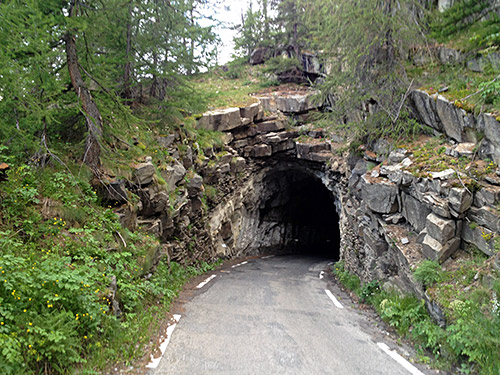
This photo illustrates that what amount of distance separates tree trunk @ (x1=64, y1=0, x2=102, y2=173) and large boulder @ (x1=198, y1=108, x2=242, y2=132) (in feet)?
31.2

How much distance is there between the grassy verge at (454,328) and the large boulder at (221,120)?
1319 cm

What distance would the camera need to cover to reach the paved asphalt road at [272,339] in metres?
4.87

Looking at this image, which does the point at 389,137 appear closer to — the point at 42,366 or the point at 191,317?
the point at 191,317

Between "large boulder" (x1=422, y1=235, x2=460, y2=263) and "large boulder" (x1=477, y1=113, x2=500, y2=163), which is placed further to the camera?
"large boulder" (x1=477, y1=113, x2=500, y2=163)

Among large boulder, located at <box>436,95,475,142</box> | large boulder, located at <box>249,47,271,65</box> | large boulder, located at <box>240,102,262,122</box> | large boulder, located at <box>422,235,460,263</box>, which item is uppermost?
large boulder, located at <box>249,47,271,65</box>

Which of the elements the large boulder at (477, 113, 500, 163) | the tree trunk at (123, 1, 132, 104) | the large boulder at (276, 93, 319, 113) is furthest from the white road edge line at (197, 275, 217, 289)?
the large boulder at (276, 93, 319, 113)

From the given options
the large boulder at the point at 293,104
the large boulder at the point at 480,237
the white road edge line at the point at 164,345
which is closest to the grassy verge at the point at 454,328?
the large boulder at the point at 480,237

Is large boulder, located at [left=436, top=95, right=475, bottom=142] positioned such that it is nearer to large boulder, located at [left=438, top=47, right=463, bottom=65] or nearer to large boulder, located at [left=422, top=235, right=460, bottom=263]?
large boulder, located at [left=438, top=47, right=463, bottom=65]

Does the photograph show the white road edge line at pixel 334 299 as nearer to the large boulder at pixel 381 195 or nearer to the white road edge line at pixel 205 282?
the large boulder at pixel 381 195

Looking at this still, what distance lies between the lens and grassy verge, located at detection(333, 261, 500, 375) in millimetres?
4977

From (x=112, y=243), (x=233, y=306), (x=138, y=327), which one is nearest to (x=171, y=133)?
(x=112, y=243)

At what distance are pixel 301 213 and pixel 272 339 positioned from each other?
24.6 metres

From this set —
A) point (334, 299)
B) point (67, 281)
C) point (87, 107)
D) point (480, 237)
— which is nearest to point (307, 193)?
point (334, 299)

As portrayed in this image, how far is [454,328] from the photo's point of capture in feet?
18.3
